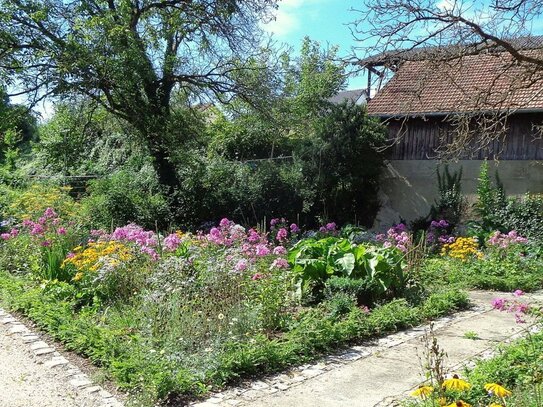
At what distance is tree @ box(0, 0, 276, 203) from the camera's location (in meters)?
13.0

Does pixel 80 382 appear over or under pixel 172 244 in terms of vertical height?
under

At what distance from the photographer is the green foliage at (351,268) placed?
285 inches

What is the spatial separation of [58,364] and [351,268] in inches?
151

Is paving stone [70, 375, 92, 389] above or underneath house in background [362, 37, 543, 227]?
underneath

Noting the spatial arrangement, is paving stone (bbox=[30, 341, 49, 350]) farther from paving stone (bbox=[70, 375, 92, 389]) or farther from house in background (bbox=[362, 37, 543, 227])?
house in background (bbox=[362, 37, 543, 227])

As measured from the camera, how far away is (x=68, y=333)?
564cm

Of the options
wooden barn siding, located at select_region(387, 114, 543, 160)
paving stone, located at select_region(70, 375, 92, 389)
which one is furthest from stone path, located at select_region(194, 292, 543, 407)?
wooden barn siding, located at select_region(387, 114, 543, 160)

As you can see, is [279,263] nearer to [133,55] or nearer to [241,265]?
[241,265]

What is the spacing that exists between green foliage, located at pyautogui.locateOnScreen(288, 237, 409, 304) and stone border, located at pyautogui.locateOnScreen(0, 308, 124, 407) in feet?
10.1

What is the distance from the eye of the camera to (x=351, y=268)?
7297 mm

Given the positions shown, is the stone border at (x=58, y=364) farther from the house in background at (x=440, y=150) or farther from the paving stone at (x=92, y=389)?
the house in background at (x=440, y=150)

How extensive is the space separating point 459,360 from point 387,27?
338 centimetres

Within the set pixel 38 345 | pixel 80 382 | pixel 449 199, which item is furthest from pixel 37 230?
pixel 449 199

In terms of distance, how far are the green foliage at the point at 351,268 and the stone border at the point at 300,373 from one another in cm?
88
